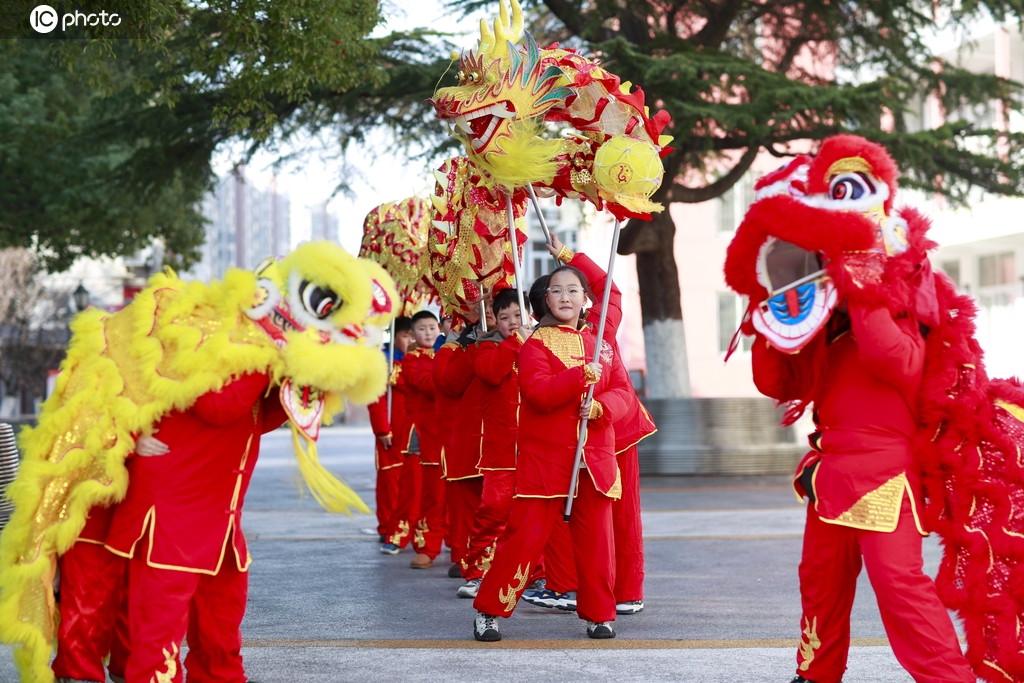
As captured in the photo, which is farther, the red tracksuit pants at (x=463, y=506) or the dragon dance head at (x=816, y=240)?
the red tracksuit pants at (x=463, y=506)

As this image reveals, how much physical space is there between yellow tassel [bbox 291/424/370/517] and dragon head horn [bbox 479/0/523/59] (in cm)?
262

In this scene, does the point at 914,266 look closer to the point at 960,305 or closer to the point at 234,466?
the point at 960,305

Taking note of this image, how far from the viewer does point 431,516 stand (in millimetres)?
8609

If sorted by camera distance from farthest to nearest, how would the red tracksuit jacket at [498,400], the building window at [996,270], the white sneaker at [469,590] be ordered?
the building window at [996,270] < the white sneaker at [469,590] < the red tracksuit jacket at [498,400]

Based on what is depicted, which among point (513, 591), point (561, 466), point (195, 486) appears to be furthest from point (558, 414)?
point (195, 486)

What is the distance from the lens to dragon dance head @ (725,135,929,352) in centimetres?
404

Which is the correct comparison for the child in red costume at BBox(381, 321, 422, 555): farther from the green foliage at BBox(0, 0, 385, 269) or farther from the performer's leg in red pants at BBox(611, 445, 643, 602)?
the performer's leg in red pants at BBox(611, 445, 643, 602)

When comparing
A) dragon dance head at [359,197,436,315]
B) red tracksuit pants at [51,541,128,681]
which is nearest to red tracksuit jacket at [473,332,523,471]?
dragon dance head at [359,197,436,315]

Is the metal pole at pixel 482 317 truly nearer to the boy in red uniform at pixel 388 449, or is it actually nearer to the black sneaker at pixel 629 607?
the black sneaker at pixel 629 607

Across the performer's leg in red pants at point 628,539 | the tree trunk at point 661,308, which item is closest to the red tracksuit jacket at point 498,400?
the performer's leg in red pants at point 628,539

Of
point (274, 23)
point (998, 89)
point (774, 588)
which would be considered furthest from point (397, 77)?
point (774, 588)

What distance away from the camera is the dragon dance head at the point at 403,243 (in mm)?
9234

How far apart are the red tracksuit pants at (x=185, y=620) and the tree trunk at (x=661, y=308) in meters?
11.7

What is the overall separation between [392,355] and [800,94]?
6.03 m
